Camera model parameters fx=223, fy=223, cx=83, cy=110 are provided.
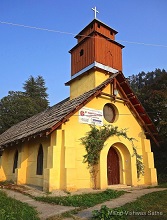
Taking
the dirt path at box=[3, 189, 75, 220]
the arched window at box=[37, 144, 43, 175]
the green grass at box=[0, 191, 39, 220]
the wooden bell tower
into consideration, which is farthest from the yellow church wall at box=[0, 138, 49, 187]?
the wooden bell tower

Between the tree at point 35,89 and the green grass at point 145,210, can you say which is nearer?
the green grass at point 145,210

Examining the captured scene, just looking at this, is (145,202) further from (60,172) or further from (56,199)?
(60,172)

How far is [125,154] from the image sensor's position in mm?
15203

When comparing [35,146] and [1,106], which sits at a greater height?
[1,106]

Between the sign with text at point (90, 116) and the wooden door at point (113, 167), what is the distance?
233 centimetres

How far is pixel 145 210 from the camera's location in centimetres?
755

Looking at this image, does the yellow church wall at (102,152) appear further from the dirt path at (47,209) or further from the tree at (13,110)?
the tree at (13,110)

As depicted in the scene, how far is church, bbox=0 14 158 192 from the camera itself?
12.2 m

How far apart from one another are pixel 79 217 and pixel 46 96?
58334 millimetres

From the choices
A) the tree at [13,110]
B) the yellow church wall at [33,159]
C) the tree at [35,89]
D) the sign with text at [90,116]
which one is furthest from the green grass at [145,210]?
the tree at [35,89]

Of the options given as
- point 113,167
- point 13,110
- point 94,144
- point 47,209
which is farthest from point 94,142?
point 13,110

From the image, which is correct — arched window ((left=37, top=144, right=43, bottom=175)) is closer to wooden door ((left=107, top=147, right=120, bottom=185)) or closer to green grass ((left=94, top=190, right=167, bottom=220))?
wooden door ((left=107, top=147, right=120, bottom=185))

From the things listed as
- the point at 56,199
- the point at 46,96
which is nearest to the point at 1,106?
the point at 46,96

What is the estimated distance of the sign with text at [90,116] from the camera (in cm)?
1368
